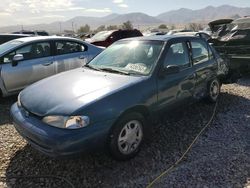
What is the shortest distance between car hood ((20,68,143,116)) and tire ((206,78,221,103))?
2.32 metres

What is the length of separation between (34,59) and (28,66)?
10.2 inches

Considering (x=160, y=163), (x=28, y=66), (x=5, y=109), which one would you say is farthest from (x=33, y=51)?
(x=160, y=163)

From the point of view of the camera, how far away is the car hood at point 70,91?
3.72 meters

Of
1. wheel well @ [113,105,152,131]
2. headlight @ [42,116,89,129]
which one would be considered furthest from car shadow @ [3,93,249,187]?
headlight @ [42,116,89,129]

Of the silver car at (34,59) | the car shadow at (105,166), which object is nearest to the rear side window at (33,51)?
the silver car at (34,59)

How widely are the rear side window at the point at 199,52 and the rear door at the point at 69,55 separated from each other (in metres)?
3.23

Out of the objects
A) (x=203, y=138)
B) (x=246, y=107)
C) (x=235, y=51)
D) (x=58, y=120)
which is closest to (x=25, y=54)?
(x=58, y=120)

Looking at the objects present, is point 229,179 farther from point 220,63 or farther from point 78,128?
point 220,63

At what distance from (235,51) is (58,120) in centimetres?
695

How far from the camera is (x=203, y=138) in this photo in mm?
4844

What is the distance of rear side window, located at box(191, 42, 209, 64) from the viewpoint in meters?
5.54

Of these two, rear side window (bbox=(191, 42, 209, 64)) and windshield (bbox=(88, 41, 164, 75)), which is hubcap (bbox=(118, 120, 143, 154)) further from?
rear side window (bbox=(191, 42, 209, 64))

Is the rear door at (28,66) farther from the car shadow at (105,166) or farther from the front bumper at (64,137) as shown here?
the front bumper at (64,137)

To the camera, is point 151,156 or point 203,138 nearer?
point 151,156
